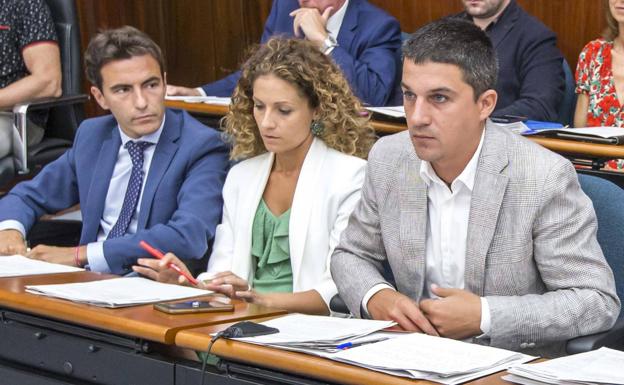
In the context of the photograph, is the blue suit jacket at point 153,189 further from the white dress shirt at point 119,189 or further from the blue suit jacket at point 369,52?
the blue suit jacket at point 369,52

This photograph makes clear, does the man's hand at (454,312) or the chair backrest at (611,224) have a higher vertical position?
the chair backrest at (611,224)

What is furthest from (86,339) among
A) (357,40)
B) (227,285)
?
(357,40)

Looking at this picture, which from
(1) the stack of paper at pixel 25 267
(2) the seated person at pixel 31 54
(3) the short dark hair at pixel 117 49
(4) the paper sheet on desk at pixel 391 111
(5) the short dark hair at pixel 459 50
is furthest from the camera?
(2) the seated person at pixel 31 54

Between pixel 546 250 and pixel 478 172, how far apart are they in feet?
0.73

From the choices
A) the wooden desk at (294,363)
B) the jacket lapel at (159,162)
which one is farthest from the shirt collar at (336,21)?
the wooden desk at (294,363)

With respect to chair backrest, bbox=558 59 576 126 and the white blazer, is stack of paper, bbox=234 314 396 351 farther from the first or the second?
chair backrest, bbox=558 59 576 126

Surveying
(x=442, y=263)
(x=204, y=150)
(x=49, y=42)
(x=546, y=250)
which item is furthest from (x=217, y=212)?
(x=49, y=42)

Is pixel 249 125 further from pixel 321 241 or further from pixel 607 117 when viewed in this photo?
pixel 607 117

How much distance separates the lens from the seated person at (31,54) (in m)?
4.38

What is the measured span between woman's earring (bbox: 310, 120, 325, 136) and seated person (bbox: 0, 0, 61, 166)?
1.78 metres

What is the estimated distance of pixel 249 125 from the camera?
121 inches

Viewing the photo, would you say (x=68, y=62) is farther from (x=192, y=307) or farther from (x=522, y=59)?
(x=192, y=307)

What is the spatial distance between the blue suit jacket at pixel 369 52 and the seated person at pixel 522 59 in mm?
344

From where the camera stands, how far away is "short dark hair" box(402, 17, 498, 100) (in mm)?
2297
